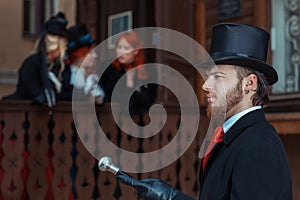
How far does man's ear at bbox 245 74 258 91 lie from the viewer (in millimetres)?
2542

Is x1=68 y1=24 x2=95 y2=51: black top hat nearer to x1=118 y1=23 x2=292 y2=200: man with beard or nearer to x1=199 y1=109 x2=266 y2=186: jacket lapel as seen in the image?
x1=118 y1=23 x2=292 y2=200: man with beard

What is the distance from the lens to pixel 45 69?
5.46 meters

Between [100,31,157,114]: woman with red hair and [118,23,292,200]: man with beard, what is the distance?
279 cm

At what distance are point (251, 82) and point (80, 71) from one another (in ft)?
10.9

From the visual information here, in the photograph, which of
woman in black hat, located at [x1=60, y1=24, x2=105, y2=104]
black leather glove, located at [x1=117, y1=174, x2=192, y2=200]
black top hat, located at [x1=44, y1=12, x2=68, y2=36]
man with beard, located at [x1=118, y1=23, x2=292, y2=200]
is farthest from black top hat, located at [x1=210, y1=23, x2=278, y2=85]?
black top hat, located at [x1=44, y1=12, x2=68, y2=36]

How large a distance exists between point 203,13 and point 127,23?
2.01m

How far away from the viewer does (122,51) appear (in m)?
5.54

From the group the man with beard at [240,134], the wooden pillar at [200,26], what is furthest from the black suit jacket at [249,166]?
the wooden pillar at [200,26]

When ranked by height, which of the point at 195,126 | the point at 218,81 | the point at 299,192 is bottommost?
the point at 299,192

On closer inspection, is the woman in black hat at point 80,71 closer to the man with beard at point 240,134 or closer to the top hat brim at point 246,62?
the man with beard at point 240,134

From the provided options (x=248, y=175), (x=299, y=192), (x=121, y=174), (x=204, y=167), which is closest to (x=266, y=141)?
(x=248, y=175)

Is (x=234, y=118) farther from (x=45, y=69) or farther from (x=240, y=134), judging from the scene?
(x=45, y=69)

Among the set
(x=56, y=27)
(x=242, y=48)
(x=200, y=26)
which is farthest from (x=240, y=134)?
(x=200, y=26)

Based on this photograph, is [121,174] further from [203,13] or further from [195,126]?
[203,13]
